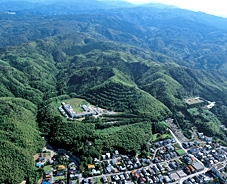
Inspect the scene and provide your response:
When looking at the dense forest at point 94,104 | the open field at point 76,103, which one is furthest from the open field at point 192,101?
the open field at point 76,103

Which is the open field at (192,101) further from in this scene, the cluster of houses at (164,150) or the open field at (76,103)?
the open field at (76,103)

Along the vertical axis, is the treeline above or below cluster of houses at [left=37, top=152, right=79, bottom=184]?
above

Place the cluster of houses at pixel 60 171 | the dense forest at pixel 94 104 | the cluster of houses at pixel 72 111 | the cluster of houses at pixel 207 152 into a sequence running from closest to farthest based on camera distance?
the cluster of houses at pixel 60 171 → the dense forest at pixel 94 104 → the cluster of houses at pixel 207 152 → the cluster of houses at pixel 72 111

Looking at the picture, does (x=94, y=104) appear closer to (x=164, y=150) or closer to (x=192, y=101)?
(x=164, y=150)

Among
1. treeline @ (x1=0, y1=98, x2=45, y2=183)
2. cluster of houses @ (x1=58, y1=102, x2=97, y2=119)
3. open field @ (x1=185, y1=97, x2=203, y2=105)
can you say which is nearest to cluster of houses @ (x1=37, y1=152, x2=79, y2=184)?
treeline @ (x1=0, y1=98, x2=45, y2=183)

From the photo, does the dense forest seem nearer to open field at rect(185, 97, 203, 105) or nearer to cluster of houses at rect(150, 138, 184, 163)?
open field at rect(185, 97, 203, 105)

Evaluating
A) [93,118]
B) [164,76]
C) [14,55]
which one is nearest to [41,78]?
[14,55]

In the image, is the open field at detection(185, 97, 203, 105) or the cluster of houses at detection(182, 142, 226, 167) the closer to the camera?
the cluster of houses at detection(182, 142, 226, 167)

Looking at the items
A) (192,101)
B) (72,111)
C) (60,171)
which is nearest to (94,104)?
(72,111)
